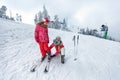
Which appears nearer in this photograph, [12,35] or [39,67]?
[39,67]

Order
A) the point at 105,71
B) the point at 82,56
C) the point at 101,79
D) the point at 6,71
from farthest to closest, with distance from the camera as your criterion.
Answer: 1. the point at 82,56
2. the point at 105,71
3. the point at 101,79
4. the point at 6,71

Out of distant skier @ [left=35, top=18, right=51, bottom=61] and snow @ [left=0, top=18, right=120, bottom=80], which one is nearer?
snow @ [left=0, top=18, right=120, bottom=80]

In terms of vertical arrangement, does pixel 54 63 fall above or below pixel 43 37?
Answer: below

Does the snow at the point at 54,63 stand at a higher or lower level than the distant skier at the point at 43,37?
lower

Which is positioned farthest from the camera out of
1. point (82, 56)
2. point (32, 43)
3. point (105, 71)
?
point (32, 43)

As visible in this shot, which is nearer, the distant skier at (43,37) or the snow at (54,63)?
the snow at (54,63)

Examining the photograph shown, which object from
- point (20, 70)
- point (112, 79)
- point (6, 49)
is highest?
point (6, 49)

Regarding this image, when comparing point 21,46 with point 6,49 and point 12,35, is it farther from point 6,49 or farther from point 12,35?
point 12,35

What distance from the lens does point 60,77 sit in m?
9.09

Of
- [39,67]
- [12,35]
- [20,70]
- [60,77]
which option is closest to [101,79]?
[60,77]

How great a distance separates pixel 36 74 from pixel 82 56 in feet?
13.0

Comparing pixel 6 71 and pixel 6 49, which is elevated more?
pixel 6 49

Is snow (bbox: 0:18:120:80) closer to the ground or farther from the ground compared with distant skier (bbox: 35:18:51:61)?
closer to the ground

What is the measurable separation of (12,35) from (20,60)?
14.4ft
